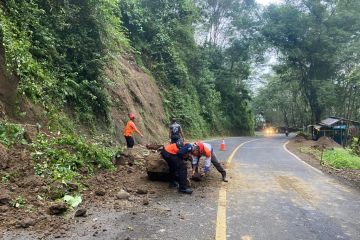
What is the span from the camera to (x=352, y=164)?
624 inches

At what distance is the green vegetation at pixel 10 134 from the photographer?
27.1 ft

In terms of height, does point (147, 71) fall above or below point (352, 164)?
above

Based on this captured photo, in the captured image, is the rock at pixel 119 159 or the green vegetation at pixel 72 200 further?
the rock at pixel 119 159

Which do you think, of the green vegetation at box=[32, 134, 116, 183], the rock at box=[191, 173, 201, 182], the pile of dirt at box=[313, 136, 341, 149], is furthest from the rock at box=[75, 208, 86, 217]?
the pile of dirt at box=[313, 136, 341, 149]

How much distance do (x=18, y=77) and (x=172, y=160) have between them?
5.41 m

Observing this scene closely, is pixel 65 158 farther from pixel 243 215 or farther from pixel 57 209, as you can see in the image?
pixel 243 215

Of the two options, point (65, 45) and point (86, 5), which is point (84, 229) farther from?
point (86, 5)

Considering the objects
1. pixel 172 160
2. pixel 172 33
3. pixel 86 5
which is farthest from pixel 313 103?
pixel 172 160

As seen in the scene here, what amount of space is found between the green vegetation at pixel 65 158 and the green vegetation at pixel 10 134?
365 mm

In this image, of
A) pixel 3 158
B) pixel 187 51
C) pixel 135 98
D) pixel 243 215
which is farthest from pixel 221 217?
pixel 187 51

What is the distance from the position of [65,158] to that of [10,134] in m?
1.35

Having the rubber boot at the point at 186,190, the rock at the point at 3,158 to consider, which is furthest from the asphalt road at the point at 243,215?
the rock at the point at 3,158

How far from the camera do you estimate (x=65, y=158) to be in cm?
875

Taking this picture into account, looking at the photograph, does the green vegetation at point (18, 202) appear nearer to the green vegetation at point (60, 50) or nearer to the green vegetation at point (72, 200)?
the green vegetation at point (72, 200)
